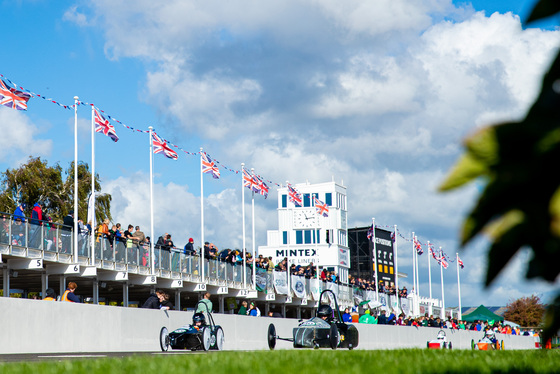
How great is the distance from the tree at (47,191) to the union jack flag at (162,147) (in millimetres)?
28691

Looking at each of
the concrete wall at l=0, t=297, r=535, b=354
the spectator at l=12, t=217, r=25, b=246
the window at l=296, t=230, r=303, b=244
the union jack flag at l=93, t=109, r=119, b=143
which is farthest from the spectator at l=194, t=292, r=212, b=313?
the window at l=296, t=230, r=303, b=244

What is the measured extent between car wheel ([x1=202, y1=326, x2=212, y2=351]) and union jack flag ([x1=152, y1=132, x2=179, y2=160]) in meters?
14.7

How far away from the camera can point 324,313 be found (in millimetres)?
25484

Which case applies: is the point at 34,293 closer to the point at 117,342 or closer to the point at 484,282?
the point at 117,342

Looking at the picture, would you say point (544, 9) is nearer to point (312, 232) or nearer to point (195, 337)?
point (195, 337)

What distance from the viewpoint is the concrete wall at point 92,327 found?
19.6 metres

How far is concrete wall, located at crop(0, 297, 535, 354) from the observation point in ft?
64.4

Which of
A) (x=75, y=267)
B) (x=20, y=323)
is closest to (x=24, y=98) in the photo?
(x=75, y=267)

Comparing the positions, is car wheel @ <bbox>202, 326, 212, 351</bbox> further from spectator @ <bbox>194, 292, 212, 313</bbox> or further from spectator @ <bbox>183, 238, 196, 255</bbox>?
spectator @ <bbox>183, 238, 196, 255</bbox>

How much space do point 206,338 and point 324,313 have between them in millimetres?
4836

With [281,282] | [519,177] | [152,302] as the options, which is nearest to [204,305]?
[152,302]

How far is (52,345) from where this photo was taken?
20812mm

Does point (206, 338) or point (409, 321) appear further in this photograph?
point (409, 321)

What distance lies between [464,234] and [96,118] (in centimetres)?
2918
